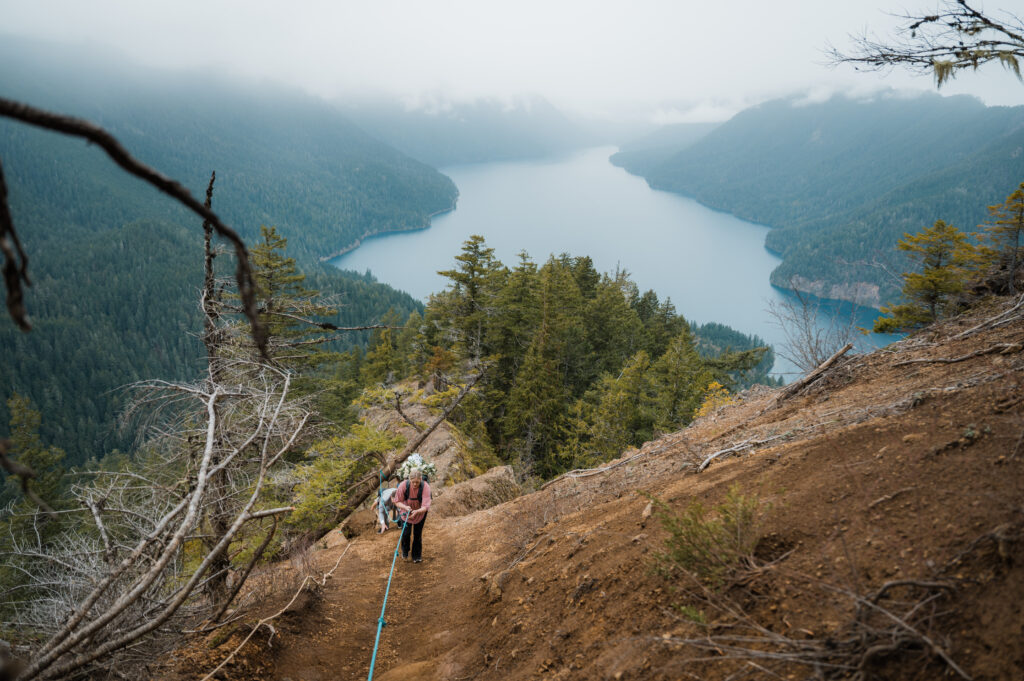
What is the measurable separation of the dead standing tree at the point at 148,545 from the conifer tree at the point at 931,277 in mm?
18330

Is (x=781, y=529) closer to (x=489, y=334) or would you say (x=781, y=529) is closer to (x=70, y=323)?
(x=489, y=334)

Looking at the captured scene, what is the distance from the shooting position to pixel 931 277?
648 inches

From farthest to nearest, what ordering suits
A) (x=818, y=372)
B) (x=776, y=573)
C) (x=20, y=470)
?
(x=818, y=372), (x=776, y=573), (x=20, y=470)

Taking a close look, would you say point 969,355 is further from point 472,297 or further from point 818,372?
point 472,297

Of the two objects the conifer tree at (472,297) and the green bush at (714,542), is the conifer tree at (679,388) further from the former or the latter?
the green bush at (714,542)

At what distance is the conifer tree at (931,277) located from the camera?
1603 centimetres

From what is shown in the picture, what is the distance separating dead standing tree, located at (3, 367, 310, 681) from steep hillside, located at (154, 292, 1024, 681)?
3.32 feet

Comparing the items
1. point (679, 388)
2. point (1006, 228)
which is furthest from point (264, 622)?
point (1006, 228)

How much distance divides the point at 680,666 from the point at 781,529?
1364 millimetres

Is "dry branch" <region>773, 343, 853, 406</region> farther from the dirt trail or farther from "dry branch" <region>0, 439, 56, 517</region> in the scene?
"dry branch" <region>0, 439, 56, 517</region>

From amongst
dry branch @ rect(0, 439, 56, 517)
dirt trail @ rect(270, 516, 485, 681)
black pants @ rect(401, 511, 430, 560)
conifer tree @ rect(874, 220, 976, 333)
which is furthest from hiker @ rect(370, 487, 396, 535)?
conifer tree @ rect(874, 220, 976, 333)

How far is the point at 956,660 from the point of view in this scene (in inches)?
90.1

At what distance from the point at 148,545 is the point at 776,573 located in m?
4.98

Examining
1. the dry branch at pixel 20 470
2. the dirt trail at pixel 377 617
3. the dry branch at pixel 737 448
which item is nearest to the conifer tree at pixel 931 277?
the dry branch at pixel 737 448
